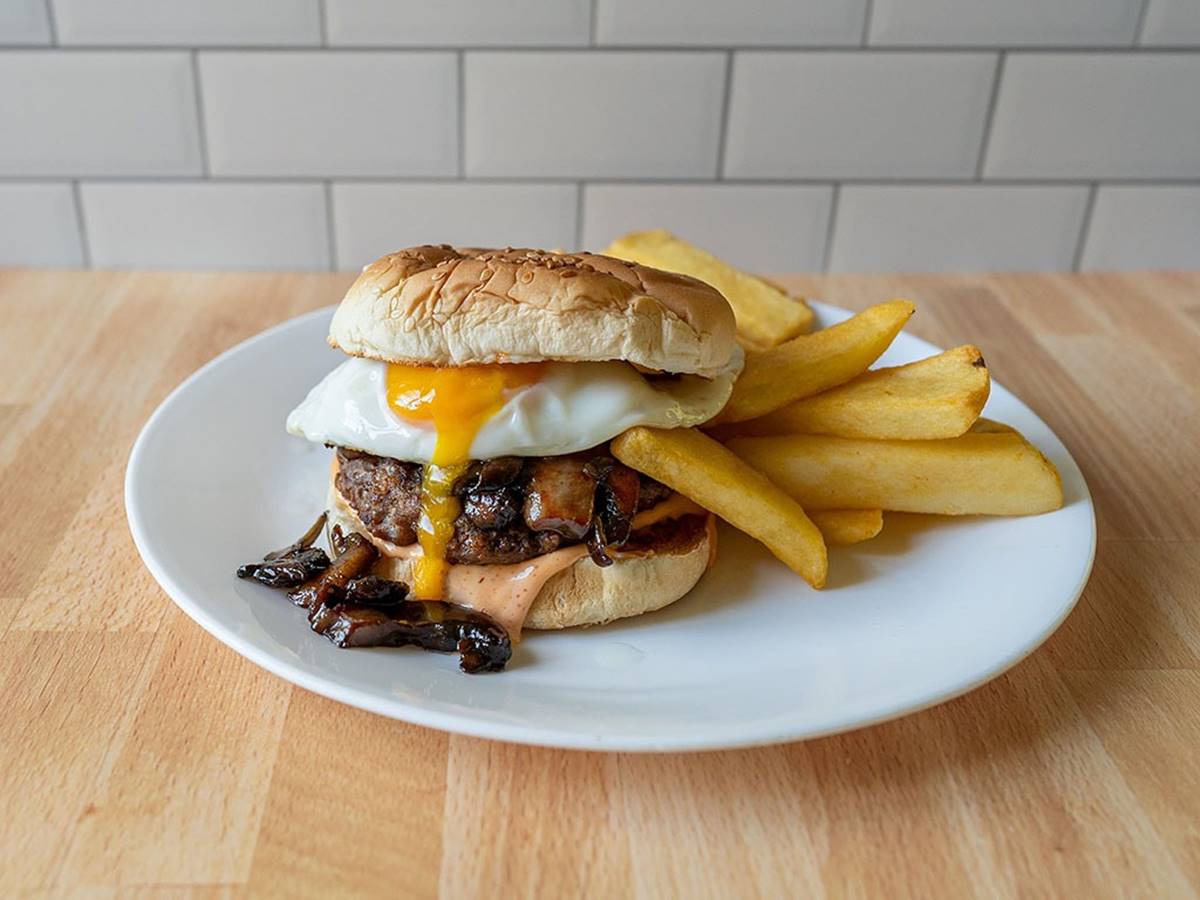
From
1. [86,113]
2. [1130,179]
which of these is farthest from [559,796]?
[1130,179]

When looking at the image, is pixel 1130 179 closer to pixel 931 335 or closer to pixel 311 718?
pixel 931 335

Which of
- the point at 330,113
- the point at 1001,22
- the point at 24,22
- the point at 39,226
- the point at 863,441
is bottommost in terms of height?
the point at 39,226

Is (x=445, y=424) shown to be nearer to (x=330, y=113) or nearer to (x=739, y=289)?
(x=739, y=289)

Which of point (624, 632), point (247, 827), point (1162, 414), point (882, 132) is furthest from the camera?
point (882, 132)

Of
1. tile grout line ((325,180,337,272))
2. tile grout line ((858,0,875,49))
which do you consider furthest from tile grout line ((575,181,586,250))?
tile grout line ((858,0,875,49))

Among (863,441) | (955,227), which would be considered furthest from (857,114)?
(863,441)
